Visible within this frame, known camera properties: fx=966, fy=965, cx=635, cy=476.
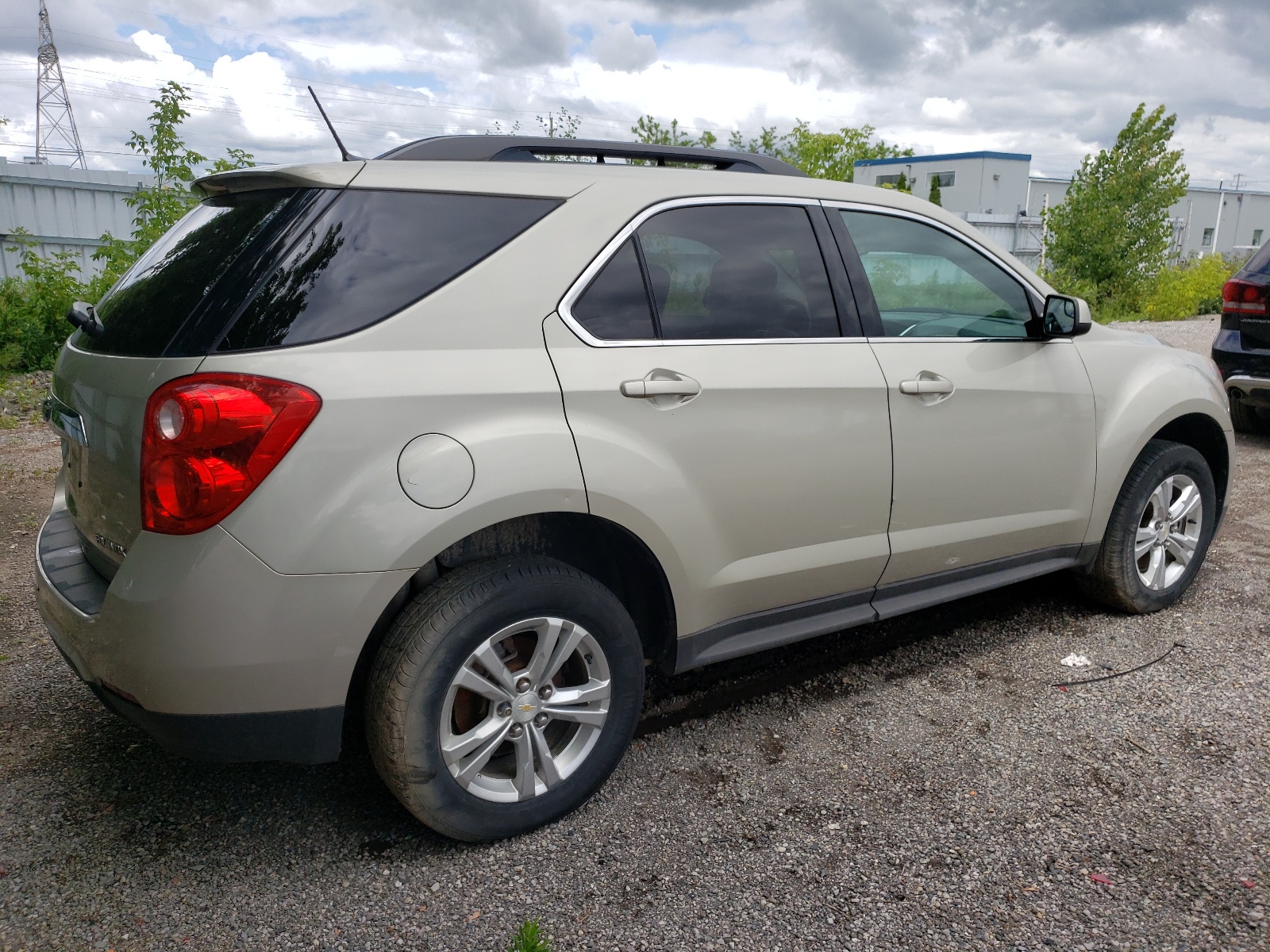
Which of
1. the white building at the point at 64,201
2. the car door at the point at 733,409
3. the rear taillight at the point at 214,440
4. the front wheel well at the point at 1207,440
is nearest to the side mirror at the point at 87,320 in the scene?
the rear taillight at the point at 214,440

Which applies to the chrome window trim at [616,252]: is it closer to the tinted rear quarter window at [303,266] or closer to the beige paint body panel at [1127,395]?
the tinted rear quarter window at [303,266]

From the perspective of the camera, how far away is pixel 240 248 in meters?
2.40

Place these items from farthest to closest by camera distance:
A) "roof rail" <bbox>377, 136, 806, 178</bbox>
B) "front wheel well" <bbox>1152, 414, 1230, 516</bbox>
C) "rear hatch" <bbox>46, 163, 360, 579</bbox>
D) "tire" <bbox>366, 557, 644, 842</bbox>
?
"front wheel well" <bbox>1152, 414, 1230, 516</bbox>
"roof rail" <bbox>377, 136, 806, 178</bbox>
"tire" <bbox>366, 557, 644, 842</bbox>
"rear hatch" <bbox>46, 163, 360, 579</bbox>

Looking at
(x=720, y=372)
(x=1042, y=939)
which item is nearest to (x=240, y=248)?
(x=720, y=372)

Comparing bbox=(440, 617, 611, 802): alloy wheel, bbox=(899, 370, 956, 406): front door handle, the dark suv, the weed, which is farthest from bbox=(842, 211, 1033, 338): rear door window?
the dark suv

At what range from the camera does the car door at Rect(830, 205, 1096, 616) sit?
3260 mm

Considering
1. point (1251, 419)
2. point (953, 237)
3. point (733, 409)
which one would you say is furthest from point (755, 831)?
point (1251, 419)

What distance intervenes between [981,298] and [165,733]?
3067mm

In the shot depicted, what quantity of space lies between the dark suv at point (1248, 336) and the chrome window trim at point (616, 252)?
5620 millimetres

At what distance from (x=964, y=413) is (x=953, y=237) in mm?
717

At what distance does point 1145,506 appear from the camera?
162 inches

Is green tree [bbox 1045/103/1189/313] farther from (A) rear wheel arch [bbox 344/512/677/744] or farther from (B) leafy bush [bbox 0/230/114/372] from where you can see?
(A) rear wheel arch [bbox 344/512/677/744]

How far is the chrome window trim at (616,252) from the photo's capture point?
2621 millimetres

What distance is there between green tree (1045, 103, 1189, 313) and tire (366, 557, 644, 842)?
20402mm
